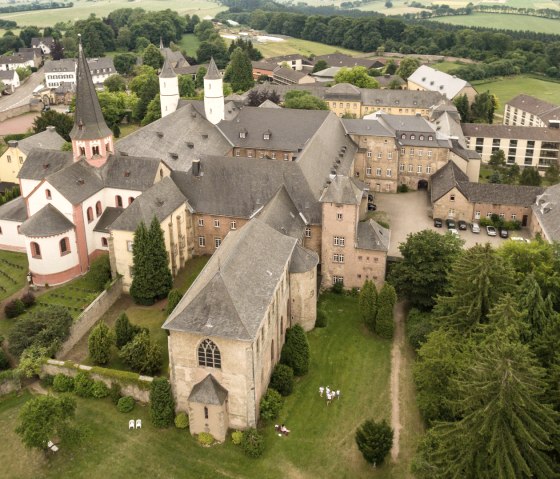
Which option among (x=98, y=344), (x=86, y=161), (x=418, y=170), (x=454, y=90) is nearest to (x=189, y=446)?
(x=98, y=344)

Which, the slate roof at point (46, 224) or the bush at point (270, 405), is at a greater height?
the slate roof at point (46, 224)

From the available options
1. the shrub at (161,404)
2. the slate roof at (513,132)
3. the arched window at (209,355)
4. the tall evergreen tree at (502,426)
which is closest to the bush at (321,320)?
the arched window at (209,355)

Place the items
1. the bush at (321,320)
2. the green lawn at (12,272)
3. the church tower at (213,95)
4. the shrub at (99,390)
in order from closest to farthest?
the shrub at (99,390)
the bush at (321,320)
the green lawn at (12,272)
the church tower at (213,95)

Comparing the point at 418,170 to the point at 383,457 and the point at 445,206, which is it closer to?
the point at 445,206

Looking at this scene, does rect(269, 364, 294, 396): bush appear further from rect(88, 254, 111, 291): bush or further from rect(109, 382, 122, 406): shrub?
rect(88, 254, 111, 291): bush

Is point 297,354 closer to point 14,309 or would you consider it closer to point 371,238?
point 371,238

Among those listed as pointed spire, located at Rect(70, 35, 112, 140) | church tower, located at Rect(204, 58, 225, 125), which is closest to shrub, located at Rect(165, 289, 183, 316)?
pointed spire, located at Rect(70, 35, 112, 140)

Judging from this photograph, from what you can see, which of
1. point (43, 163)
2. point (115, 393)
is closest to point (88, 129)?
point (43, 163)

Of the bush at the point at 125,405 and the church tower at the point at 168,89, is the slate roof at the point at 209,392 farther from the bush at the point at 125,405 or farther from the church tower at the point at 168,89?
the church tower at the point at 168,89
